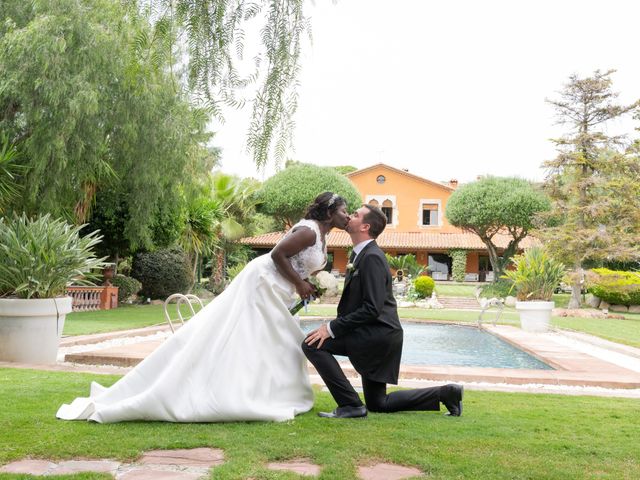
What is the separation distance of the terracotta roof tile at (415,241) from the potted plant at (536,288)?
24.8 metres

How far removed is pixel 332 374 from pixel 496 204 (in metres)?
27.6

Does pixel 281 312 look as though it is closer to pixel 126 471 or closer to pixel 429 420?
pixel 429 420

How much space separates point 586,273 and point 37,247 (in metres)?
20.4

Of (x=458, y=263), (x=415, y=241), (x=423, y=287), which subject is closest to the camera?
(x=423, y=287)

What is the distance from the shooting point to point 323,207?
4.21 metres

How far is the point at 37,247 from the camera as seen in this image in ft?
21.9

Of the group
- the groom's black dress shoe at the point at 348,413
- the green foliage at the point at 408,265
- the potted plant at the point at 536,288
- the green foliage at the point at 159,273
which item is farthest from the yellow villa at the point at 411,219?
the groom's black dress shoe at the point at 348,413

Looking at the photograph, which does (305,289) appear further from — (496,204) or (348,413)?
(496,204)

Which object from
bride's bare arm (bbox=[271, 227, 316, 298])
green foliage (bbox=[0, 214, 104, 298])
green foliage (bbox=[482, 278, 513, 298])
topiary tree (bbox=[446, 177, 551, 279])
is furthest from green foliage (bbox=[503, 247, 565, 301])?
topiary tree (bbox=[446, 177, 551, 279])

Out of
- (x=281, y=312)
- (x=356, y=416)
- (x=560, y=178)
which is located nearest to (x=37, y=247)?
(x=281, y=312)

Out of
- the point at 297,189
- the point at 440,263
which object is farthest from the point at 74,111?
the point at 440,263

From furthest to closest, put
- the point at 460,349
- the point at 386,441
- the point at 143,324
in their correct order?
the point at 143,324 < the point at 460,349 < the point at 386,441

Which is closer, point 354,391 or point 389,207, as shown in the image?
point 354,391

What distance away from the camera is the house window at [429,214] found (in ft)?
141
